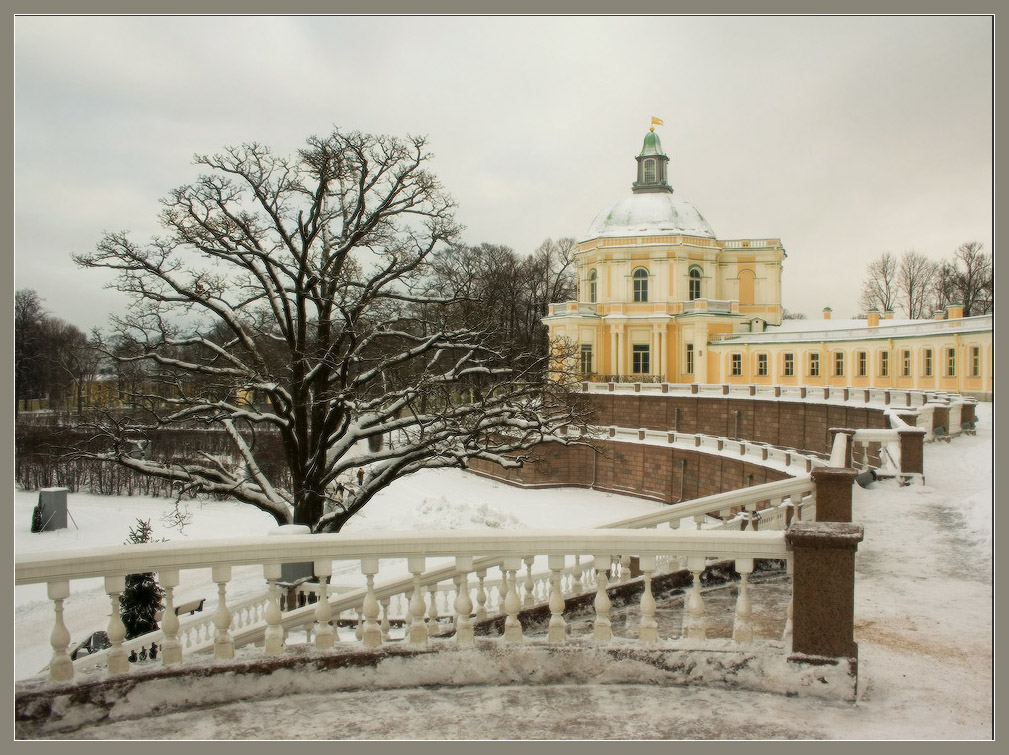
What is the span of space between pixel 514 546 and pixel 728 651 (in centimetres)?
128

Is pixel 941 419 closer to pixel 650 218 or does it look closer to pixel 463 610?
pixel 463 610

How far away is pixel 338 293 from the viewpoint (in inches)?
624

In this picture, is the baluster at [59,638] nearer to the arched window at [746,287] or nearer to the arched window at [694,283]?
A: the arched window at [694,283]

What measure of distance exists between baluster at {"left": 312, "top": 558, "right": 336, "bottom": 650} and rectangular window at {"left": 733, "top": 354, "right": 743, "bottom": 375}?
1652 inches

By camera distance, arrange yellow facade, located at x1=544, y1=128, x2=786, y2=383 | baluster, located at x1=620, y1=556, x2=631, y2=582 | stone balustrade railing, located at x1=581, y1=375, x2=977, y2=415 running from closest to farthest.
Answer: baluster, located at x1=620, y1=556, x2=631, y2=582
stone balustrade railing, located at x1=581, y1=375, x2=977, y2=415
yellow facade, located at x1=544, y1=128, x2=786, y2=383

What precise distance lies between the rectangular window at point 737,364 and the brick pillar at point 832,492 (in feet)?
124

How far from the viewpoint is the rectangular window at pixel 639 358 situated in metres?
47.7

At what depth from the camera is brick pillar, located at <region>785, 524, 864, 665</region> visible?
3.77 meters

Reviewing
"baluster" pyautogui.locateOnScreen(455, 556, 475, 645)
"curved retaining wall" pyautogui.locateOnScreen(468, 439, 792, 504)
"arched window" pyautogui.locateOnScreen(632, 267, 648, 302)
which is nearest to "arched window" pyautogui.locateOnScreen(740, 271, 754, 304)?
"arched window" pyautogui.locateOnScreen(632, 267, 648, 302)

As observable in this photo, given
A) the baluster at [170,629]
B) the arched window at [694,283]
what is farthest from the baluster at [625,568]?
the arched window at [694,283]

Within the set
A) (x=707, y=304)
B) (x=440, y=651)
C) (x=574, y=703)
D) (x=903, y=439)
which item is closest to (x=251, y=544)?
(x=440, y=651)

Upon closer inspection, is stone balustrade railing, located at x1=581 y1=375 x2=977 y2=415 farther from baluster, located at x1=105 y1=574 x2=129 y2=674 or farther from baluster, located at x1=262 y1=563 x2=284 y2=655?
baluster, located at x1=105 y1=574 x2=129 y2=674

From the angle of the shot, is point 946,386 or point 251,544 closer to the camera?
point 251,544

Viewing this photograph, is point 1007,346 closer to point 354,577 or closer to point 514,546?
point 514,546
